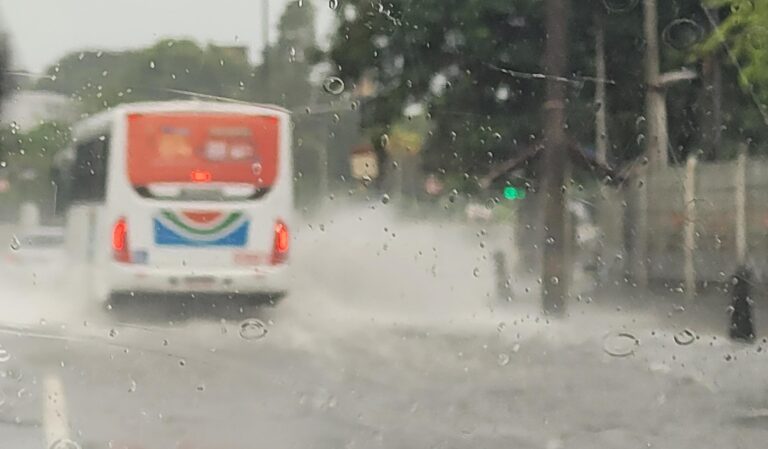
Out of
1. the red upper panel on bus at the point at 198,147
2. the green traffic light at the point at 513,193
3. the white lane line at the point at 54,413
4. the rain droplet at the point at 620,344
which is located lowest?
the white lane line at the point at 54,413

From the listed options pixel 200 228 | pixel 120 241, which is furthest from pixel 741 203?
pixel 120 241

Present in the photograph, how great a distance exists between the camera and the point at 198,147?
310 cm

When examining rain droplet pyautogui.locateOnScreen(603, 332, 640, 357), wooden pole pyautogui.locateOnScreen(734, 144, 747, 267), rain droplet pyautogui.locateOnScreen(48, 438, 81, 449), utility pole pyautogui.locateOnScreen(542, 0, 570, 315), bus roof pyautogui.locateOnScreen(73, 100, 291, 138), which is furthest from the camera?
wooden pole pyautogui.locateOnScreen(734, 144, 747, 267)

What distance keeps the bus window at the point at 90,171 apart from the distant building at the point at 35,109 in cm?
11

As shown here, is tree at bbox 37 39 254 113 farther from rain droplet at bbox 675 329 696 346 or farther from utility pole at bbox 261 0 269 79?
rain droplet at bbox 675 329 696 346

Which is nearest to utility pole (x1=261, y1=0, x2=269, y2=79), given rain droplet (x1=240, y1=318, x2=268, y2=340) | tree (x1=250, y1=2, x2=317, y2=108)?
tree (x1=250, y1=2, x2=317, y2=108)

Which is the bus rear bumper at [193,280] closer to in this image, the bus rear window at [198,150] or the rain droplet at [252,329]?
the rain droplet at [252,329]

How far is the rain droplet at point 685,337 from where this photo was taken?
3.18m

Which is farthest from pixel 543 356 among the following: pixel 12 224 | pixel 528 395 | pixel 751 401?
pixel 12 224

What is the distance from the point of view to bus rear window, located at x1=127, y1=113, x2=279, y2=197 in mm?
3064

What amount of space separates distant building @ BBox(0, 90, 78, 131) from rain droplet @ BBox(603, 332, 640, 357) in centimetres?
192

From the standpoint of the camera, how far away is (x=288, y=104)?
3.12m

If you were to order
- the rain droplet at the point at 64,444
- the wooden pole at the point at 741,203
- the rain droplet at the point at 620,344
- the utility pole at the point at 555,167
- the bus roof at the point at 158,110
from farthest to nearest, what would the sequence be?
the wooden pole at the point at 741,203 → the utility pole at the point at 555,167 → the rain droplet at the point at 620,344 → the bus roof at the point at 158,110 → the rain droplet at the point at 64,444

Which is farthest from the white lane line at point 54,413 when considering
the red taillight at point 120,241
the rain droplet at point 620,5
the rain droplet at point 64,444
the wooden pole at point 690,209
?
the rain droplet at point 620,5
